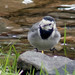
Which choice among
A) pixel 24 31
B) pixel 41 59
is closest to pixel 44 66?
pixel 41 59

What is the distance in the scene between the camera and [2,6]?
4551mm

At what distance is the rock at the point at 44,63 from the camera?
10.6 feet

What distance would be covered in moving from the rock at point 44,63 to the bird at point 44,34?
272 millimetres

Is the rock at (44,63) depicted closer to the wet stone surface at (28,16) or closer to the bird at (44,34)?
the bird at (44,34)

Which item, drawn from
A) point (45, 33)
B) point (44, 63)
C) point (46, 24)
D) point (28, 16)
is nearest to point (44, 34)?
point (45, 33)

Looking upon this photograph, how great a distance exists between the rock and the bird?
0.89 feet

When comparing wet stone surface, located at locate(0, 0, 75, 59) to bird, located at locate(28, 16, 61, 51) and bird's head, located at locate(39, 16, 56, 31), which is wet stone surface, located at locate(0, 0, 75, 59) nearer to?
bird, located at locate(28, 16, 61, 51)

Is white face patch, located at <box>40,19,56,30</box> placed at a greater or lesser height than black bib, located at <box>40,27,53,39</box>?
greater

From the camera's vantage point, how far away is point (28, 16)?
4.56 meters

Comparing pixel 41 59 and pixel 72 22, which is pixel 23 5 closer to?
pixel 72 22

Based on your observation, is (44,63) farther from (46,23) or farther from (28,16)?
(28,16)

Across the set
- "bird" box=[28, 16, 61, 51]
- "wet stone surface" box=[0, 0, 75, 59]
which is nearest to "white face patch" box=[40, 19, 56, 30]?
"bird" box=[28, 16, 61, 51]

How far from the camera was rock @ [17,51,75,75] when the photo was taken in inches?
127

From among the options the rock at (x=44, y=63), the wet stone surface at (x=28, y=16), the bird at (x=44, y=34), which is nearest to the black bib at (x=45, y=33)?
the bird at (x=44, y=34)
